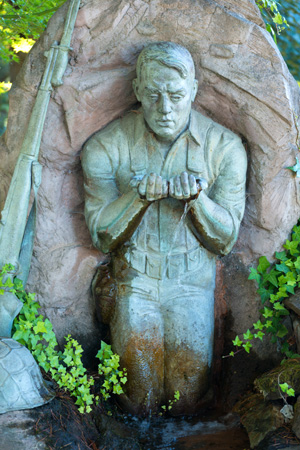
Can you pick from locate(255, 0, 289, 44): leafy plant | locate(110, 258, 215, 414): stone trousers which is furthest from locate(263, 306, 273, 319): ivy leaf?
locate(255, 0, 289, 44): leafy plant

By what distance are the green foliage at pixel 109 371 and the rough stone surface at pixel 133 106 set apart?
10.2 inches

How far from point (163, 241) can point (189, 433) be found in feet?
3.81

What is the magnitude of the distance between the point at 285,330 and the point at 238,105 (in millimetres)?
1408

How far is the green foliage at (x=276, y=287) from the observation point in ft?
11.4

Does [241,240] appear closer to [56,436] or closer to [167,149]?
[167,149]

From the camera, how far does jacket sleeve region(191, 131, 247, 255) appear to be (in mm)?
3328

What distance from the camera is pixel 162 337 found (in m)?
3.42

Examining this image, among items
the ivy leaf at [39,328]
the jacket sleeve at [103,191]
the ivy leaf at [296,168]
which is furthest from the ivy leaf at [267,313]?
the ivy leaf at [39,328]

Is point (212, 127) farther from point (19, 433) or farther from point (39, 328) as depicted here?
point (19, 433)

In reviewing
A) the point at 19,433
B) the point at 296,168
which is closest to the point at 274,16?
the point at 296,168

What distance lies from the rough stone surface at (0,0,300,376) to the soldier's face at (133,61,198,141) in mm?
312

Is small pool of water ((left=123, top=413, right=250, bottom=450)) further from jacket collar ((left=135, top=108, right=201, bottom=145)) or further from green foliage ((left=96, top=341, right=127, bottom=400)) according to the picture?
jacket collar ((left=135, top=108, right=201, bottom=145))

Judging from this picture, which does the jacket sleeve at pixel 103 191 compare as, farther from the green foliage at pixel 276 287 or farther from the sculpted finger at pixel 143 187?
the green foliage at pixel 276 287

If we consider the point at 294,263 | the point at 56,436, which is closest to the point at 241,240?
the point at 294,263
